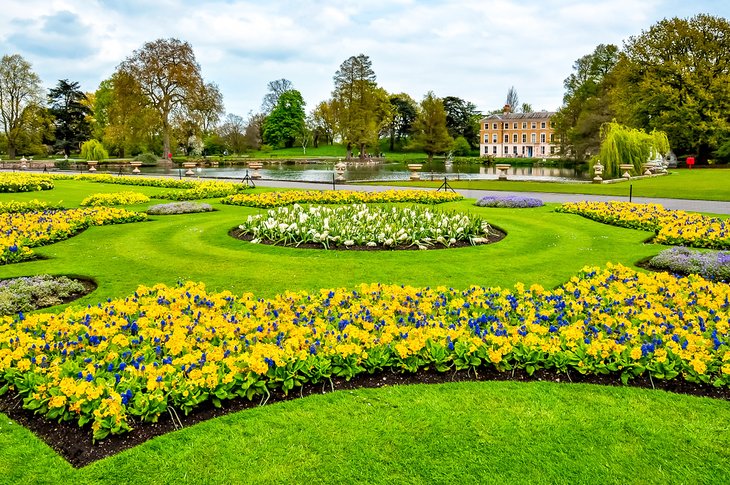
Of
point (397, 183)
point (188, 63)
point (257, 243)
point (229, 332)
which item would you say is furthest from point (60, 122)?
point (229, 332)

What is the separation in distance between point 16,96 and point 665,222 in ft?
225

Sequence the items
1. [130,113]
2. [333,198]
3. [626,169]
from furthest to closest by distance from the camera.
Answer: [130,113]
[626,169]
[333,198]

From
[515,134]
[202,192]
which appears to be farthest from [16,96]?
[515,134]

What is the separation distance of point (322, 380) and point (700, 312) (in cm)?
401

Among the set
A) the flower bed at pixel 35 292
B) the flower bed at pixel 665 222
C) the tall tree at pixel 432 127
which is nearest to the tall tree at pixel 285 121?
the tall tree at pixel 432 127

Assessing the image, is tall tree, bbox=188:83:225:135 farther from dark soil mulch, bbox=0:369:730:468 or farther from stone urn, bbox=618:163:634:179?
dark soil mulch, bbox=0:369:730:468

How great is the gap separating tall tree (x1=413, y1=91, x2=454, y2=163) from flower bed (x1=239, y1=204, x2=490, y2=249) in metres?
69.1

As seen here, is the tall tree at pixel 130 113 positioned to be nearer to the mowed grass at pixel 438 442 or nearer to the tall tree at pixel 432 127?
the tall tree at pixel 432 127

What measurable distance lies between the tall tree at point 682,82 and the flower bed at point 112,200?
42400 mm

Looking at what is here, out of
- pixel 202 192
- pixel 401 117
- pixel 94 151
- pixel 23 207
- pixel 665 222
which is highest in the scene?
pixel 401 117

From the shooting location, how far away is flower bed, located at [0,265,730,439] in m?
3.99

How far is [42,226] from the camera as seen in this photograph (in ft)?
36.8

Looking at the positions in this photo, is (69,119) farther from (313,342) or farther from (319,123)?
(313,342)

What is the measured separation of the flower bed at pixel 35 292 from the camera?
6.25 metres
